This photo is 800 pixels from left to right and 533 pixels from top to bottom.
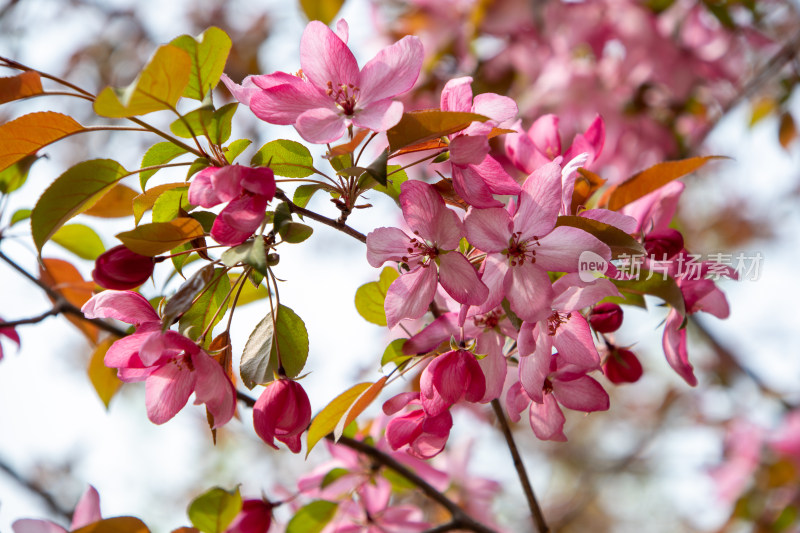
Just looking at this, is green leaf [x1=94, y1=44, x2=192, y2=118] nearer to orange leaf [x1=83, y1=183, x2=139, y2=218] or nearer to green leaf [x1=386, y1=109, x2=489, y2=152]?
green leaf [x1=386, y1=109, x2=489, y2=152]

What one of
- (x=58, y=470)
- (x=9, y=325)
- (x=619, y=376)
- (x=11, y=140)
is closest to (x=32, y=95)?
(x=11, y=140)

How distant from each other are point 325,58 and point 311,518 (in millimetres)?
753

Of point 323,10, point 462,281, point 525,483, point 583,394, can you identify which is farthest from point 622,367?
point 323,10

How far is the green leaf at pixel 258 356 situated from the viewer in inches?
30.3

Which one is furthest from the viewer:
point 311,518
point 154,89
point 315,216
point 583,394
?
point 311,518

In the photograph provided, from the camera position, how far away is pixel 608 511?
→ 5.71 metres

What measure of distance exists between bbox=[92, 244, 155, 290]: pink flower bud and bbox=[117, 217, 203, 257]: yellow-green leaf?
4 centimetres

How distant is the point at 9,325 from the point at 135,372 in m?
0.47

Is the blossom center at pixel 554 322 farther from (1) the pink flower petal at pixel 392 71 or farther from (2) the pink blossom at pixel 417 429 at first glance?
(1) the pink flower petal at pixel 392 71

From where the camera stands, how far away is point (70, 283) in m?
1.20

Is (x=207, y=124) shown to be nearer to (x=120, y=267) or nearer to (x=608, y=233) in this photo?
(x=120, y=267)

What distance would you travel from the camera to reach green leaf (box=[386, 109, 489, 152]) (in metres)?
0.68

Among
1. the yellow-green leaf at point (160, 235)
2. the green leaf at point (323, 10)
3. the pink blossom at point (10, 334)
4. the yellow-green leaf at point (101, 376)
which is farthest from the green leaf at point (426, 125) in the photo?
the green leaf at point (323, 10)

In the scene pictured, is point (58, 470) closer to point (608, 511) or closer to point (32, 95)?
point (32, 95)
